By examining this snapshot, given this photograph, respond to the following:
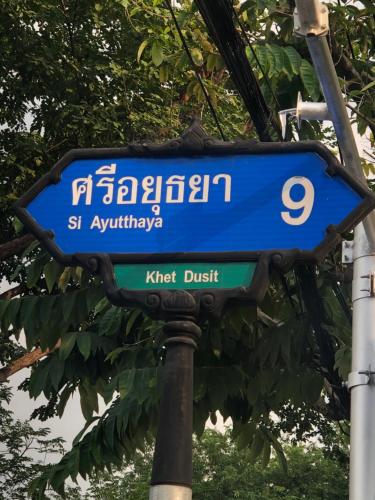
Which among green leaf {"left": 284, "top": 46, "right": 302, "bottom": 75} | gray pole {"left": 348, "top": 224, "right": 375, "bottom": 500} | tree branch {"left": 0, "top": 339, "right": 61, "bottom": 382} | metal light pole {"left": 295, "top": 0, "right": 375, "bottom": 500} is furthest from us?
tree branch {"left": 0, "top": 339, "right": 61, "bottom": 382}

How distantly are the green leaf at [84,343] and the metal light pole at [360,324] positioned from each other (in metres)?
2.14

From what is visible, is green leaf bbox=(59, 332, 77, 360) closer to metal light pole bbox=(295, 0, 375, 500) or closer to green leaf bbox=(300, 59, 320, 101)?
metal light pole bbox=(295, 0, 375, 500)

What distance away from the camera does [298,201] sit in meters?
2.70

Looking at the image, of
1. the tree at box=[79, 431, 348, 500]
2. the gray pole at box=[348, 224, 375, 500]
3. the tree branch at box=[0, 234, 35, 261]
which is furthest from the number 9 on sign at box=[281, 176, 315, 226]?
the tree at box=[79, 431, 348, 500]

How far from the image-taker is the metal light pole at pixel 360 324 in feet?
16.0

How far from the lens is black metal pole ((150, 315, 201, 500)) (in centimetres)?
228

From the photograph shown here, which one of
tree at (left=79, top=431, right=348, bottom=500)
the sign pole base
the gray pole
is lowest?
the sign pole base

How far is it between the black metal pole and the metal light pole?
221 centimetres

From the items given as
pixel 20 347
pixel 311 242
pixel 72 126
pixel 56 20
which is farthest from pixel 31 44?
pixel 311 242

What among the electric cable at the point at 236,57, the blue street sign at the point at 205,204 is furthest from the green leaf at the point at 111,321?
the blue street sign at the point at 205,204

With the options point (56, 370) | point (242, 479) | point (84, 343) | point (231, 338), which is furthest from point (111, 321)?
point (242, 479)

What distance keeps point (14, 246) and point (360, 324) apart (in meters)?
8.96

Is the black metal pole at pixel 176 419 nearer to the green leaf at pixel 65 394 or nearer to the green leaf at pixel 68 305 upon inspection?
the green leaf at pixel 68 305

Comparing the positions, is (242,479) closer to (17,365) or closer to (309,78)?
(17,365)
